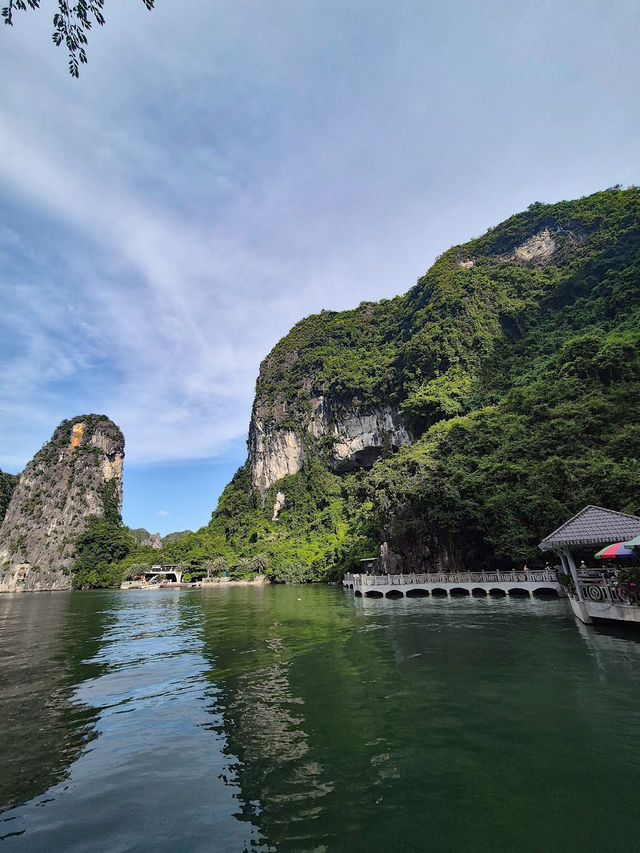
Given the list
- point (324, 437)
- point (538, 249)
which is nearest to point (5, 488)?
point (324, 437)

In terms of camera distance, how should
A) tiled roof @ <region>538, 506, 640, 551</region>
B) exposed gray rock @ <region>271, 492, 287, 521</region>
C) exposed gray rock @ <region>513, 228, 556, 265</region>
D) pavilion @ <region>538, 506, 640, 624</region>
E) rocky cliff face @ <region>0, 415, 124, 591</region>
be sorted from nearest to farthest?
pavilion @ <region>538, 506, 640, 624</region>, tiled roof @ <region>538, 506, 640, 551</region>, exposed gray rock @ <region>513, 228, 556, 265</region>, exposed gray rock @ <region>271, 492, 287, 521</region>, rocky cliff face @ <region>0, 415, 124, 591</region>

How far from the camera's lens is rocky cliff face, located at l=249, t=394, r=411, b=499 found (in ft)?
239

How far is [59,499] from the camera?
340 feet

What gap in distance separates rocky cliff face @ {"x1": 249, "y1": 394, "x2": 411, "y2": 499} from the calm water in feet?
190

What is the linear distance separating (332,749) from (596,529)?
1359 centimetres

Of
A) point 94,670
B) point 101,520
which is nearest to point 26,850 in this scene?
point 94,670

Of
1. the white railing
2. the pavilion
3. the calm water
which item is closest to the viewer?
the calm water

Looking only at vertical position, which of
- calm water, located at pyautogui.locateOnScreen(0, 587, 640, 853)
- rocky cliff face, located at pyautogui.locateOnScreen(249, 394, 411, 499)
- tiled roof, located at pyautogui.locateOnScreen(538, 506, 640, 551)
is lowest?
calm water, located at pyautogui.locateOnScreen(0, 587, 640, 853)

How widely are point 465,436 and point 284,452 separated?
59.7m

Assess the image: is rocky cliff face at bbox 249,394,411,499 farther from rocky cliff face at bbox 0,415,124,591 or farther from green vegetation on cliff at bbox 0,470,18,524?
green vegetation on cliff at bbox 0,470,18,524

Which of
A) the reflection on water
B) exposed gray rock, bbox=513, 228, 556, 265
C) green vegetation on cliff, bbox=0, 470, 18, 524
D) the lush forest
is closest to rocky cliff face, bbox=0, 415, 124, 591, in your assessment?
green vegetation on cliff, bbox=0, 470, 18, 524

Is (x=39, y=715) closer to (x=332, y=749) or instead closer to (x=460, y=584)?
(x=332, y=749)

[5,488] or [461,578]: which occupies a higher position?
[5,488]

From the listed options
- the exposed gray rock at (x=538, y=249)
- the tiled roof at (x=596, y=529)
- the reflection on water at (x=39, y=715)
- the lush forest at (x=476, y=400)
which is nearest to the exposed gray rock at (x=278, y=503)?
the lush forest at (x=476, y=400)
